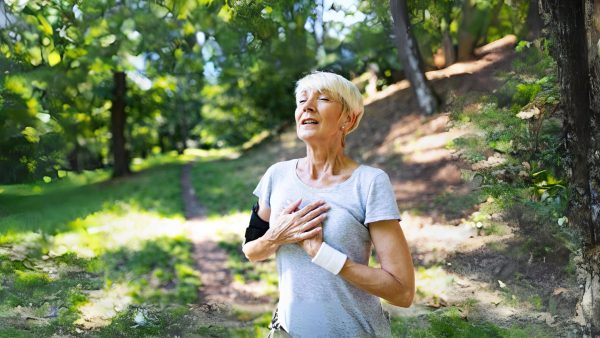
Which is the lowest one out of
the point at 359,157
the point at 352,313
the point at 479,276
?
the point at 479,276

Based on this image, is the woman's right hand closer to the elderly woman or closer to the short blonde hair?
the elderly woman

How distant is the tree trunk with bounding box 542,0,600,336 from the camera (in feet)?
7.59

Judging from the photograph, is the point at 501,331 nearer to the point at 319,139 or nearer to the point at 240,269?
the point at 319,139

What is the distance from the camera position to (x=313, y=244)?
1.72 metres

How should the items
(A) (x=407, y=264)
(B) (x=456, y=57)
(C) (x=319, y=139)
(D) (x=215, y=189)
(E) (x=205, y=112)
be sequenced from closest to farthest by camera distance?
1. (A) (x=407, y=264)
2. (C) (x=319, y=139)
3. (B) (x=456, y=57)
4. (D) (x=215, y=189)
5. (E) (x=205, y=112)

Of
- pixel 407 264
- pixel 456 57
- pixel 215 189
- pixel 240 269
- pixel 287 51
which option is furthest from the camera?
pixel 215 189

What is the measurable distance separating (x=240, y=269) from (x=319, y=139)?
287 cm

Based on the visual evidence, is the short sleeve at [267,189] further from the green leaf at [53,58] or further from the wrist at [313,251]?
the green leaf at [53,58]

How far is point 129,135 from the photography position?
5.13m

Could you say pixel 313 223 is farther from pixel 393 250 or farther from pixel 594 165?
pixel 594 165

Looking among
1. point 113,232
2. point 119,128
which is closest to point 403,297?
point 113,232

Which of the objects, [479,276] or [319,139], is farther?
[479,276]

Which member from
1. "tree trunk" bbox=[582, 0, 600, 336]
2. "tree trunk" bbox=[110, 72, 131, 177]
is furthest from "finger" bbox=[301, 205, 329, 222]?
"tree trunk" bbox=[110, 72, 131, 177]

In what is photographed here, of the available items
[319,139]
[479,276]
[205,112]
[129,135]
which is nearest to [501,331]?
[479,276]
